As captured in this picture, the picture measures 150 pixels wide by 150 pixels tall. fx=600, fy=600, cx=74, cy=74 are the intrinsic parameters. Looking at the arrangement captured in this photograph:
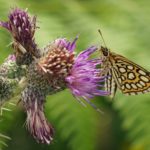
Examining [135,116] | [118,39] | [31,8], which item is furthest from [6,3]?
[135,116]

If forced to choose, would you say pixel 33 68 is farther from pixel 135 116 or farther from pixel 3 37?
pixel 135 116

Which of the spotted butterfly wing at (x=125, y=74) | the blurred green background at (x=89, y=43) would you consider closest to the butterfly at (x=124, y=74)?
the spotted butterfly wing at (x=125, y=74)

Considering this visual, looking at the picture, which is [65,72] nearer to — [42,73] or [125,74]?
[42,73]

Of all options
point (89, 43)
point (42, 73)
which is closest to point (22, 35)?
point (42, 73)

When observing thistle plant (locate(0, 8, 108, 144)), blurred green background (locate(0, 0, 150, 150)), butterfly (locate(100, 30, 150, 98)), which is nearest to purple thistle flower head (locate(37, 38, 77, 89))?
thistle plant (locate(0, 8, 108, 144))

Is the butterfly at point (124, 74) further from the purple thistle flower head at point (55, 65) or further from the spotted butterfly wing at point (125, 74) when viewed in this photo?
the purple thistle flower head at point (55, 65)

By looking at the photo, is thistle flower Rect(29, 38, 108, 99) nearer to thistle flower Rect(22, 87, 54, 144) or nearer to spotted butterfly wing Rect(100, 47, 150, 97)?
thistle flower Rect(22, 87, 54, 144)
